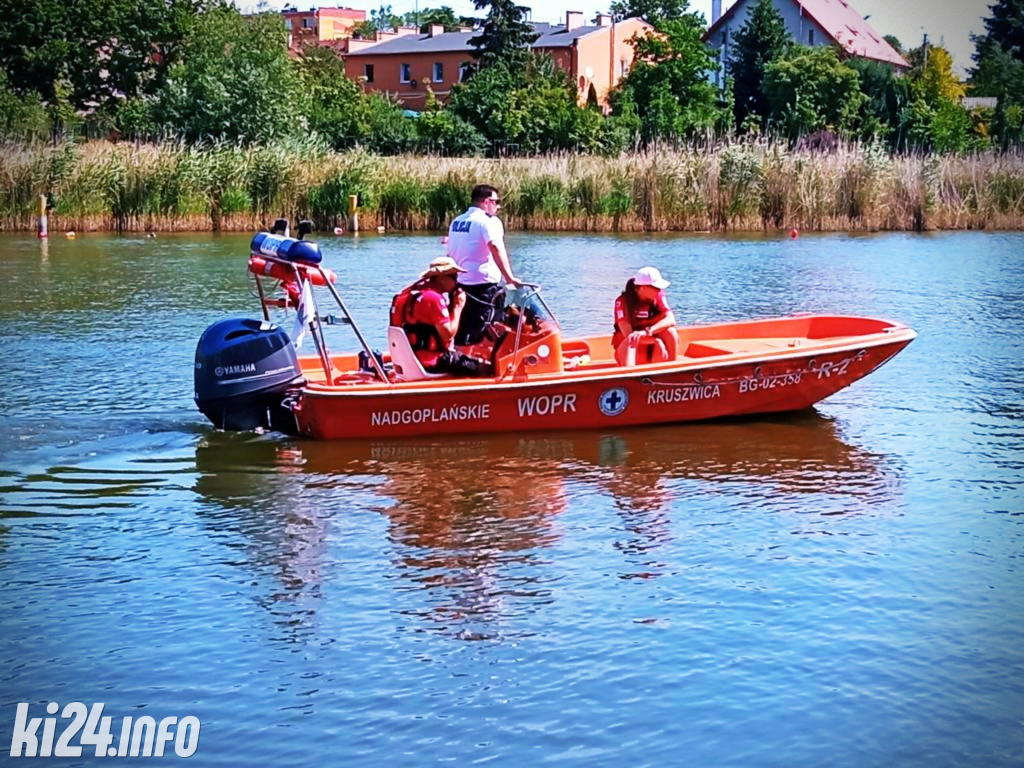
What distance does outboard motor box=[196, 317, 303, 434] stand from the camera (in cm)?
1085

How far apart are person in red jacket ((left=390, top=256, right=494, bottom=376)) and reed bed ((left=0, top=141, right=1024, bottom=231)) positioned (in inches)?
872

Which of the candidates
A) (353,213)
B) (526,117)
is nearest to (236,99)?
(353,213)

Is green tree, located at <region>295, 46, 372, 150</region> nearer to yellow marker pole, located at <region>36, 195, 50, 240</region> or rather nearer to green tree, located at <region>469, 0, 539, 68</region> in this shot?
green tree, located at <region>469, 0, 539, 68</region>

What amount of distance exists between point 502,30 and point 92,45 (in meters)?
18.4

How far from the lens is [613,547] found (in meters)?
8.89

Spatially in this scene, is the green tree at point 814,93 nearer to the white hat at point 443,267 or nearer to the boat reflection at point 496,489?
the boat reflection at point 496,489

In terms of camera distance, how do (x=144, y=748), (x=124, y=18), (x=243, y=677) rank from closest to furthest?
1. (x=144, y=748)
2. (x=243, y=677)
3. (x=124, y=18)

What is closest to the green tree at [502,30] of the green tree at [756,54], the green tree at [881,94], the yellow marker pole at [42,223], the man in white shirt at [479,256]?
the green tree at [756,54]

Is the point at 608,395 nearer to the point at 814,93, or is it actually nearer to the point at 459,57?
the point at 814,93

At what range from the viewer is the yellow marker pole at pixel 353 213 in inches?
1362

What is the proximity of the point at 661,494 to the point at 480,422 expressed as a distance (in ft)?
6.40

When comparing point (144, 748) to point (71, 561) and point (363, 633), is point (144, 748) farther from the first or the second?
point (71, 561)

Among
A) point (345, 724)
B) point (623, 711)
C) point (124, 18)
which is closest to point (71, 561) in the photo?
point (345, 724)

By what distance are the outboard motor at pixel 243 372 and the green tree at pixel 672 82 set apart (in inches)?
2018
